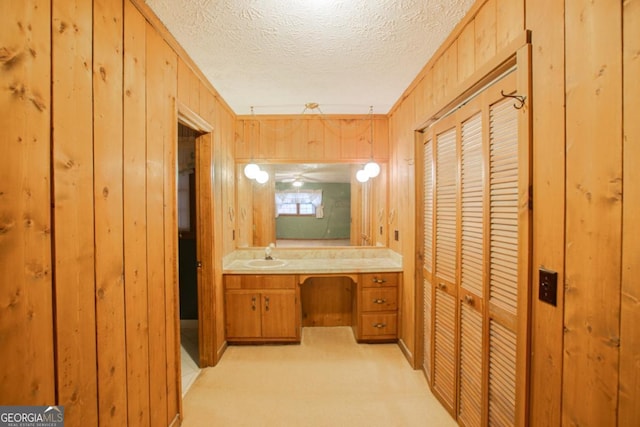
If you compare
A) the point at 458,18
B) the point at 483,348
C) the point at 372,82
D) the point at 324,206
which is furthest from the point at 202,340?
the point at 458,18

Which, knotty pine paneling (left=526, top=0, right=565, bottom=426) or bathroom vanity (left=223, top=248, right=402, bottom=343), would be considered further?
bathroom vanity (left=223, top=248, right=402, bottom=343)

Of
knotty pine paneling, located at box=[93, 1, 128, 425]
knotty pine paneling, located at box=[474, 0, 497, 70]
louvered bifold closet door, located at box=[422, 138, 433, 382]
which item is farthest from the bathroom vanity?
knotty pine paneling, located at box=[474, 0, 497, 70]

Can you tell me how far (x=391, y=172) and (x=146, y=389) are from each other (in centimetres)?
282

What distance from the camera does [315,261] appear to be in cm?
321

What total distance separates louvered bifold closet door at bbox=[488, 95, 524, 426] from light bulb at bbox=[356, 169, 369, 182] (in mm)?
1818

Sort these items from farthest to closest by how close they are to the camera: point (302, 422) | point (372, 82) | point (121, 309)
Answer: point (372, 82), point (302, 422), point (121, 309)

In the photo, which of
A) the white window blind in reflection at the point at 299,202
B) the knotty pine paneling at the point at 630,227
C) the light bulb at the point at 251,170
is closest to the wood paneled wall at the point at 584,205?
the knotty pine paneling at the point at 630,227

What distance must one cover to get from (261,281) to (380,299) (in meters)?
1.24

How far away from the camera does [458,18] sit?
5.21 feet

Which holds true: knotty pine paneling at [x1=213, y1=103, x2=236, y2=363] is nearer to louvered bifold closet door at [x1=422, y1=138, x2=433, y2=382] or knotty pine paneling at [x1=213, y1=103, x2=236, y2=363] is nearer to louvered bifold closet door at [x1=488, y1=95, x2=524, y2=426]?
louvered bifold closet door at [x1=422, y1=138, x2=433, y2=382]

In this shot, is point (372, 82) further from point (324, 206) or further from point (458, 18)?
point (324, 206)

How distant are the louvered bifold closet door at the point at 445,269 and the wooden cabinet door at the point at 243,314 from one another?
1.70 metres

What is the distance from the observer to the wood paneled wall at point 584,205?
31.2 inches

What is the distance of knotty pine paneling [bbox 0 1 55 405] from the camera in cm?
80
